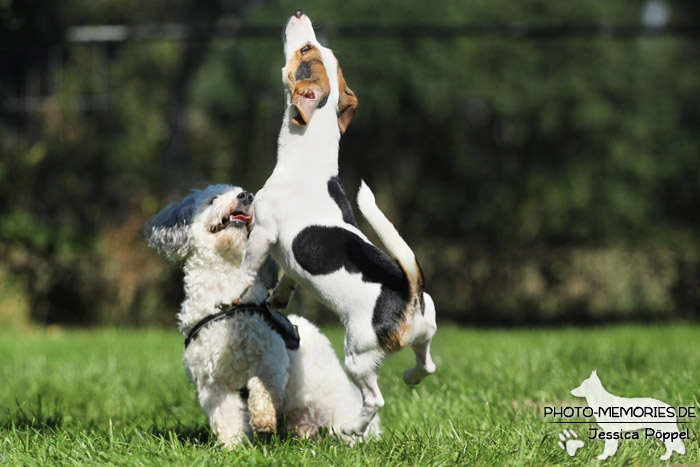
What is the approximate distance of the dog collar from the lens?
3529mm

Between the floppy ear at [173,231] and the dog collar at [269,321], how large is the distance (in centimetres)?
38

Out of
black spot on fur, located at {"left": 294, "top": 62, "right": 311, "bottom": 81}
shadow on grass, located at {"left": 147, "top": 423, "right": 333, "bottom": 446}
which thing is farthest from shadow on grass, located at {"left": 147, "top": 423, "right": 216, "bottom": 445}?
black spot on fur, located at {"left": 294, "top": 62, "right": 311, "bottom": 81}

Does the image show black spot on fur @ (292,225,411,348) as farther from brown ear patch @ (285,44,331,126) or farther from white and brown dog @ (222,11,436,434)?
brown ear patch @ (285,44,331,126)

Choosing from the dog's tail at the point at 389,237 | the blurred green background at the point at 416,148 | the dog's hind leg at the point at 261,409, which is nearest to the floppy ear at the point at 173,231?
the dog's hind leg at the point at 261,409

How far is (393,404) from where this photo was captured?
4.49m

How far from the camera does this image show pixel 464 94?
16297 millimetres

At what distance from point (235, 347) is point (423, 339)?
1.05 metres

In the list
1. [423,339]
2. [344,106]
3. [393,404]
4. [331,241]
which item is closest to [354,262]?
[331,241]

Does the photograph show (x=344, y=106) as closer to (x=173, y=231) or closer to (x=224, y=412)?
(x=173, y=231)

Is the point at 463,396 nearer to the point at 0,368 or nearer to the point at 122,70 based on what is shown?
the point at 0,368

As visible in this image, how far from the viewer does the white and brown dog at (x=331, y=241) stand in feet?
8.95

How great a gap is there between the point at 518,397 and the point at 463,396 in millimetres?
322

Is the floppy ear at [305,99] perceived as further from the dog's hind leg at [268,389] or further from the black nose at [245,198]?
the dog's hind leg at [268,389]

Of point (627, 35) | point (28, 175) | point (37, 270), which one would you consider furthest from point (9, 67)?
point (627, 35)
